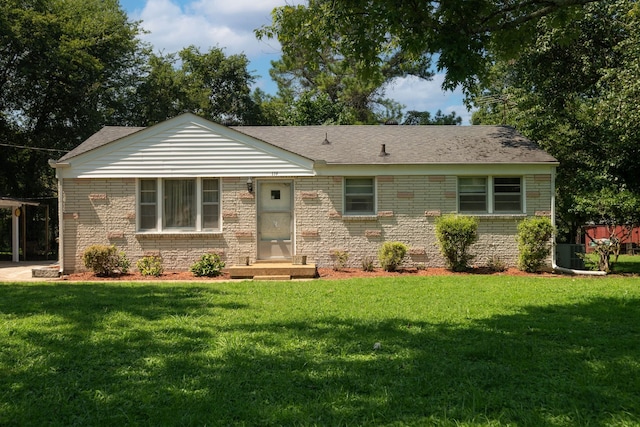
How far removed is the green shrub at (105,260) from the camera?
42.2 feet

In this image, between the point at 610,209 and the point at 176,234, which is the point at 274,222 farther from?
the point at 610,209

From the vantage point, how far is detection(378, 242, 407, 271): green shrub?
13305mm

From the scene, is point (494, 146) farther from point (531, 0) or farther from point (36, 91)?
point (36, 91)

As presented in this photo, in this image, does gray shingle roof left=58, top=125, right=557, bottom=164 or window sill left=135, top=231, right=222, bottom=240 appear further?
gray shingle roof left=58, top=125, right=557, bottom=164

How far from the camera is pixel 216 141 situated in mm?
13812

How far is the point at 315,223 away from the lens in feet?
45.6

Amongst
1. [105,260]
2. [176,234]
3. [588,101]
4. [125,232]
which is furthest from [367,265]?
[588,101]

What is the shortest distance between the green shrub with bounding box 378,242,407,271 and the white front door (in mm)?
2522

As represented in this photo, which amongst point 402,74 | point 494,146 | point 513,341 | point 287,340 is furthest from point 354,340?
point 402,74

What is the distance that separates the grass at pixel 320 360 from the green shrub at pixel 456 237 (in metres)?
4.18

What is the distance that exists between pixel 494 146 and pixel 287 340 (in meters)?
11.2

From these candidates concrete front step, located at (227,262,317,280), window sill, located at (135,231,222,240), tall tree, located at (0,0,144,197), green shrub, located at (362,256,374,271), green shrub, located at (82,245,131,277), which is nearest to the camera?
concrete front step, located at (227,262,317,280)

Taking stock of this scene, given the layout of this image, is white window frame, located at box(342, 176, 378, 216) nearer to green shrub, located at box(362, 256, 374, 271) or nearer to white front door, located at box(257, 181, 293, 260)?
green shrub, located at box(362, 256, 374, 271)

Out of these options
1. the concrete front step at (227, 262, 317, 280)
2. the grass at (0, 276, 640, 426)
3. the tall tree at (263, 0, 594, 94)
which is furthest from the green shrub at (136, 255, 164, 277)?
the tall tree at (263, 0, 594, 94)
